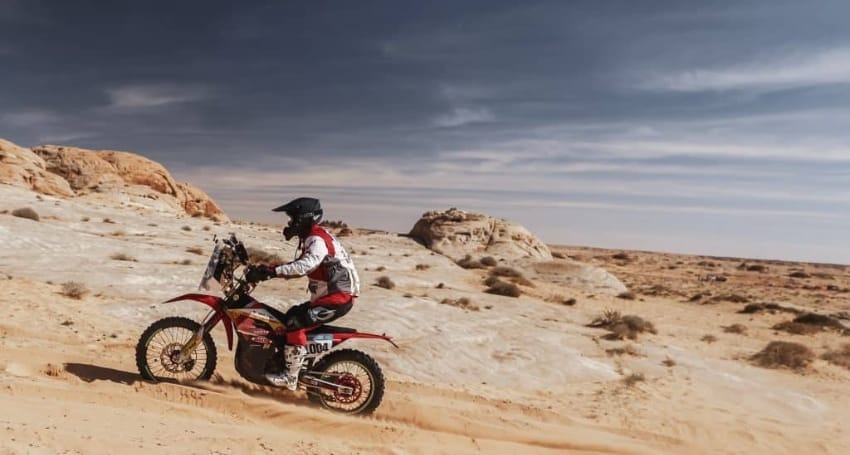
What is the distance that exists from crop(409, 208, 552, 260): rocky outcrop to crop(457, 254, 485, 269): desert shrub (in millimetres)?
2123

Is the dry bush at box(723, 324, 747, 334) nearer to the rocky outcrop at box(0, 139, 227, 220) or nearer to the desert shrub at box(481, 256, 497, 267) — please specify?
the desert shrub at box(481, 256, 497, 267)

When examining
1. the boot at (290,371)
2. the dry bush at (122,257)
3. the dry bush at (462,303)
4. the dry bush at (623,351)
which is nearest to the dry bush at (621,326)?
the dry bush at (623,351)

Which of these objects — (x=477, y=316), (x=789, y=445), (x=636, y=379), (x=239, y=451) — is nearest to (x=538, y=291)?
(x=477, y=316)

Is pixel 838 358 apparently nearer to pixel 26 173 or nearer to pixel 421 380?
pixel 421 380

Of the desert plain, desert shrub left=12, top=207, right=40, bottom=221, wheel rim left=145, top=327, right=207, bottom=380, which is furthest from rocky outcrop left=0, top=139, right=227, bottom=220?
wheel rim left=145, top=327, right=207, bottom=380

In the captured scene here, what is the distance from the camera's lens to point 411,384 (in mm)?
8945

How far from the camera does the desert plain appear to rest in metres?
5.69

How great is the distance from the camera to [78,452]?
4.36 meters

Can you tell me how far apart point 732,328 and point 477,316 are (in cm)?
1230

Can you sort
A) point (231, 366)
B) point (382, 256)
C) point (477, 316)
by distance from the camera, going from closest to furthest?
point (231, 366), point (477, 316), point (382, 256)

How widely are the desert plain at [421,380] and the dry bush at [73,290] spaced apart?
0.05 metres

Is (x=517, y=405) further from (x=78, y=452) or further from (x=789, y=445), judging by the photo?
(x=78, y=452)

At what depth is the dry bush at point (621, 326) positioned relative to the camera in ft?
51.0

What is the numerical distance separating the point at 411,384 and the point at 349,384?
2.41 metres
